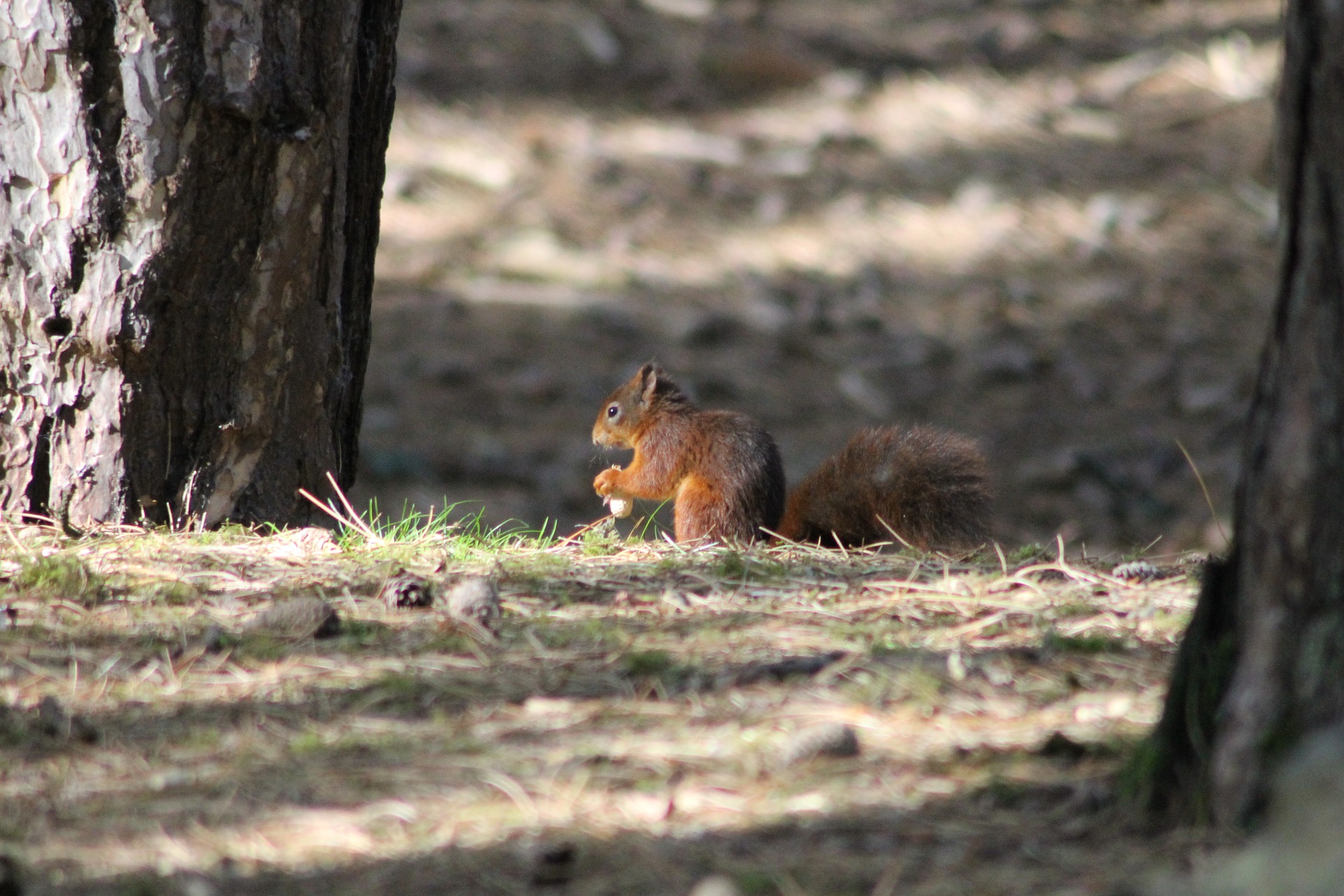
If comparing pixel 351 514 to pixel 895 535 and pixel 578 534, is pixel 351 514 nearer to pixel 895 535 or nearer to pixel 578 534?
pixel 578 534

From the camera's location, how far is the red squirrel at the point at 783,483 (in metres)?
4.09

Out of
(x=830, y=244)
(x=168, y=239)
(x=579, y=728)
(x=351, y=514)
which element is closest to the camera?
(x=579, y=728)

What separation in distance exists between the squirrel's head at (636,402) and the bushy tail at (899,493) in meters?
0.64

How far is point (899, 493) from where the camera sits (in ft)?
13.5

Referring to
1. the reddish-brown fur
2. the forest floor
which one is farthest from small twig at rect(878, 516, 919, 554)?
the forest floor

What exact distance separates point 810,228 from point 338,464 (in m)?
5.70

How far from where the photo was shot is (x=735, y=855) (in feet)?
5.62

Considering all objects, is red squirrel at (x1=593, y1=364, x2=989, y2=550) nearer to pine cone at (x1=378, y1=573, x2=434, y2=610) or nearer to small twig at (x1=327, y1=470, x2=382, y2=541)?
small twig at (x1=327, y1=470, x2=382, y2=541)

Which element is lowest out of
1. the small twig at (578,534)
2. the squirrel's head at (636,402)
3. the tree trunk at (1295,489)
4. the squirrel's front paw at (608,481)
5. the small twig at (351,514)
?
the squirrel's front paw at (608,481)

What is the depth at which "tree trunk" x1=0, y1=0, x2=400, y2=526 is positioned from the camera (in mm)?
3184

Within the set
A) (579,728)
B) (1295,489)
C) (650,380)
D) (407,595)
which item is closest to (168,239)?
(407,595)

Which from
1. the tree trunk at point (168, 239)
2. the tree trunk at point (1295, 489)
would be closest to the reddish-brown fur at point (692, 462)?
the tree trunk at point (168, 239)

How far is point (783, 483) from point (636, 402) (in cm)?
62

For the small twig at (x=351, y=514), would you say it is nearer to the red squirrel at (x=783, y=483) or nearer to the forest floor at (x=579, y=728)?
the forest floor at (x=579, y=728)
